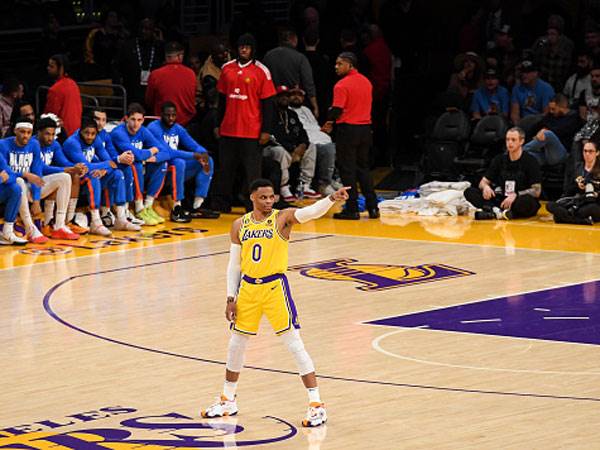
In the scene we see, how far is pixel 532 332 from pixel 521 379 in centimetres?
161

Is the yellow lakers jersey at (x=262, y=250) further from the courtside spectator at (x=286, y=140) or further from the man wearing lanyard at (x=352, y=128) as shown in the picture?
the courtside spectator at (x=286, y=140)

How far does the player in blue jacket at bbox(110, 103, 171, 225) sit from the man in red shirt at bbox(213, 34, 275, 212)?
2.73 feet

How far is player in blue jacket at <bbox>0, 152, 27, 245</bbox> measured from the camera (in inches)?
599

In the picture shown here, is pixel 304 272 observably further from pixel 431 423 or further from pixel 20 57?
pixel 20 57

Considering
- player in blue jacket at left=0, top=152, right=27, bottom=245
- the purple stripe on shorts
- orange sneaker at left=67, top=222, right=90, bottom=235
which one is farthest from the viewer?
orange sneaker at left=67, top=222, right=90, bottom=235

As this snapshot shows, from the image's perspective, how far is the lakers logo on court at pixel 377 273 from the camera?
1363 cm

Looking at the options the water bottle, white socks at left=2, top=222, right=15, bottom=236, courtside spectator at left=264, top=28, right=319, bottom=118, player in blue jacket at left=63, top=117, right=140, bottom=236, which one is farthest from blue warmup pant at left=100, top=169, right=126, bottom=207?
the water bottle

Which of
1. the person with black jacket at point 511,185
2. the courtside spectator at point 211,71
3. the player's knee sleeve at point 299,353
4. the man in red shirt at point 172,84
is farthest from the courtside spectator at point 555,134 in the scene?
the player's knee sleeve at point 299,353

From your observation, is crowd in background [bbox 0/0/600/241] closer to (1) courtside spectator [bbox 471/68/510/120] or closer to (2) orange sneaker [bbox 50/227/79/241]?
(1) courtside spectator [bbox 471/68/510/120]

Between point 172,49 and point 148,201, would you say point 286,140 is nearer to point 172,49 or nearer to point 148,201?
point 172,49

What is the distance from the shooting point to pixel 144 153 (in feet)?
55.0

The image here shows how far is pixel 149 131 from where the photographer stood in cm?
1714

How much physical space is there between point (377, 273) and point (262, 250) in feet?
17.1

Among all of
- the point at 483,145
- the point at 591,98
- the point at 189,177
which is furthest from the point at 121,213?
the point at 591,98
